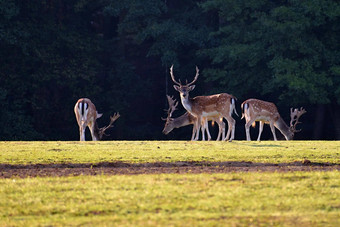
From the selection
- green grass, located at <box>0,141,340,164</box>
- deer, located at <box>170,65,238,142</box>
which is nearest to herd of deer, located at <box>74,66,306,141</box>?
deer, located at <box>170,65,238,142</box>

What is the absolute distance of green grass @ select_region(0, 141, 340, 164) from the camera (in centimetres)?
1408

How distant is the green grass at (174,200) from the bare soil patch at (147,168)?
3.00ft

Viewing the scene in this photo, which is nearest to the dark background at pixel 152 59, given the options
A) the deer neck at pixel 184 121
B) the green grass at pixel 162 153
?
the deer neck at pixel 184 121

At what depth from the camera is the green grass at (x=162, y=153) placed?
1408 centimetres

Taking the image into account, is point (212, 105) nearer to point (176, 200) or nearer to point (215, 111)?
point (215, 111)

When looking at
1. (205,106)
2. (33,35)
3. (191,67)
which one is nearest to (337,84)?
(191,67)

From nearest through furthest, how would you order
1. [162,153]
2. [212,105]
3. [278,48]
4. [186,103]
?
[162,153]
[212,105]
[186,103]
[278,48]

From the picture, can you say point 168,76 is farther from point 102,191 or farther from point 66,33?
point 102,191

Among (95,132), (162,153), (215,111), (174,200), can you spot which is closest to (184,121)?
(95,132)

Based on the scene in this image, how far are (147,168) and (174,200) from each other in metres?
3.68

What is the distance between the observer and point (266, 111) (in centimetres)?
2373

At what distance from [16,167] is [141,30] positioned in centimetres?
2291

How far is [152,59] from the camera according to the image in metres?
38.4

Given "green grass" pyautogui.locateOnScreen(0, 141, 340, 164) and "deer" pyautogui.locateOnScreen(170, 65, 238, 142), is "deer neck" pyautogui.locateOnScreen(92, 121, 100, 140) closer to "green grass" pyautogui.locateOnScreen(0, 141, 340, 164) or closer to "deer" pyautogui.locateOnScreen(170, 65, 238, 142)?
"deer" pyautogui.locateOnScreen(170, 65, 238, 142)
